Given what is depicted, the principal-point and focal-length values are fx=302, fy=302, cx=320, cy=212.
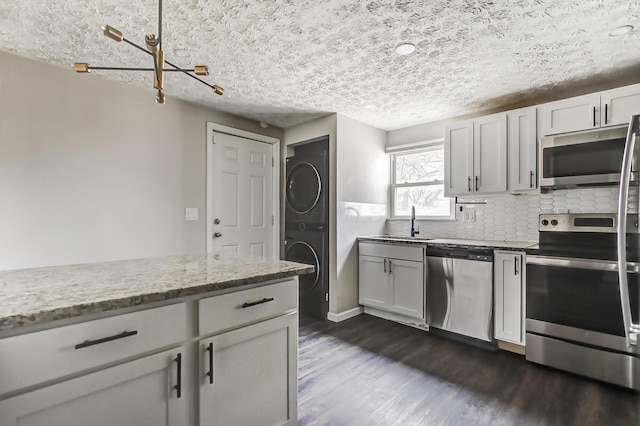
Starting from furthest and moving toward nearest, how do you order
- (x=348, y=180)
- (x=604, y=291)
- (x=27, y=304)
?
(x=348, y=180)
(x=604, y=291)
(x=27, y=304)

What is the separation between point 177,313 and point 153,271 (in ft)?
1.21

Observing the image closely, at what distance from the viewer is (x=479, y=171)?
3.04 metres

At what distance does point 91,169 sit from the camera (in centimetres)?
259

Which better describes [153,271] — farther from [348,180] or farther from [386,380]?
[348,180]

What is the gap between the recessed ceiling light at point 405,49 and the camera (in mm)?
2068

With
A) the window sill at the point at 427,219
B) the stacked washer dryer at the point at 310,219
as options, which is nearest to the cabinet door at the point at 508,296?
the window sill at the point at 427,219

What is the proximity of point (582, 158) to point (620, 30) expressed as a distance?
87 cm

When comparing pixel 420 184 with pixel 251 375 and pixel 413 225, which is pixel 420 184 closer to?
pixel 413 225

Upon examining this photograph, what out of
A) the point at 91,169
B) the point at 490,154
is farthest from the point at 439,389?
the point at 91,169

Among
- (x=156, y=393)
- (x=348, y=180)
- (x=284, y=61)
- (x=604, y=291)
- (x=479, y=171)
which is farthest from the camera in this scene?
(x=348, y=180)

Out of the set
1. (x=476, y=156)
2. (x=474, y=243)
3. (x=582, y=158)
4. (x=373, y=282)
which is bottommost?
(x=373, y=282)

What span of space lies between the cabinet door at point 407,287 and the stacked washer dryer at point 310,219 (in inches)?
29.5

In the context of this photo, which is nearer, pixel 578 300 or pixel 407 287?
pixel 578 300

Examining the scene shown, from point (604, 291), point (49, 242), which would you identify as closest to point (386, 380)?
point (604, 291)
